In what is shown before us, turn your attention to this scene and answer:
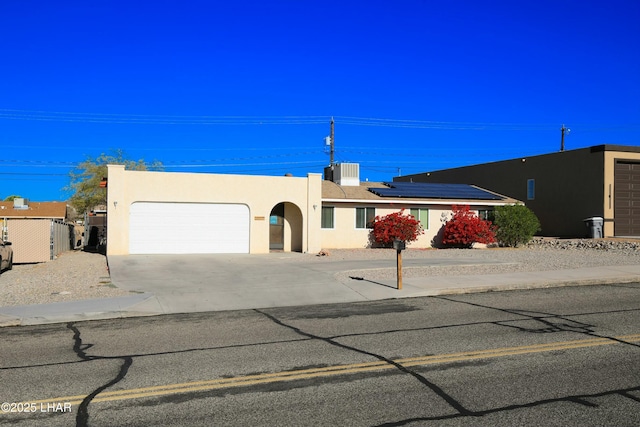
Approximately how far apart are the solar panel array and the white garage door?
8197mm

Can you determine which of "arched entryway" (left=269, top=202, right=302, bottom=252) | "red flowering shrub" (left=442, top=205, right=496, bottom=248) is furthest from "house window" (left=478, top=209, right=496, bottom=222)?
"arched entryway" (left=269, top=202, right=302, bottom=252)

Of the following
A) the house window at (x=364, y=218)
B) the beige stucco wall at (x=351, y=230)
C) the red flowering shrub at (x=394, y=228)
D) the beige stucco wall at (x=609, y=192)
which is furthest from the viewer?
the beige stucco wall at (x=609, y=192)

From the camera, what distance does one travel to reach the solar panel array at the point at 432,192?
1199 inches

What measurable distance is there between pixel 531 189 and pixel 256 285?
2810cm

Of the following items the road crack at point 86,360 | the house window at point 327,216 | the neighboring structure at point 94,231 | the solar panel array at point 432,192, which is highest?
the solar panel array at point 432,192

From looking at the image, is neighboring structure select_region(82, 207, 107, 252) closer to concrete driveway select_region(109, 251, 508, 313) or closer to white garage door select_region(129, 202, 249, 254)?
white garage door select_region(129, 202, 249, 254)

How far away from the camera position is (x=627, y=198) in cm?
3253

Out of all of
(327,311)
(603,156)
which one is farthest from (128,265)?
(603,156)

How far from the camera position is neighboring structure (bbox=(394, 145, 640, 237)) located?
105 feet

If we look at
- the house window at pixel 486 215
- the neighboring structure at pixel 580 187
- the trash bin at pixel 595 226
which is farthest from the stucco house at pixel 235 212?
the neighboring structure at pixel 580 187

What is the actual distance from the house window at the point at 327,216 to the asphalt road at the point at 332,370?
18.0 metres

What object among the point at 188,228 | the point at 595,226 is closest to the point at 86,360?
the point at 188,228

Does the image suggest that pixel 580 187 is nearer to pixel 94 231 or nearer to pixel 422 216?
pixel 422 216

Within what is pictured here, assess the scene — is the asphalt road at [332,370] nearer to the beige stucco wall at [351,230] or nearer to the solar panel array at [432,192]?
the beige stucco wall at [351,230]
